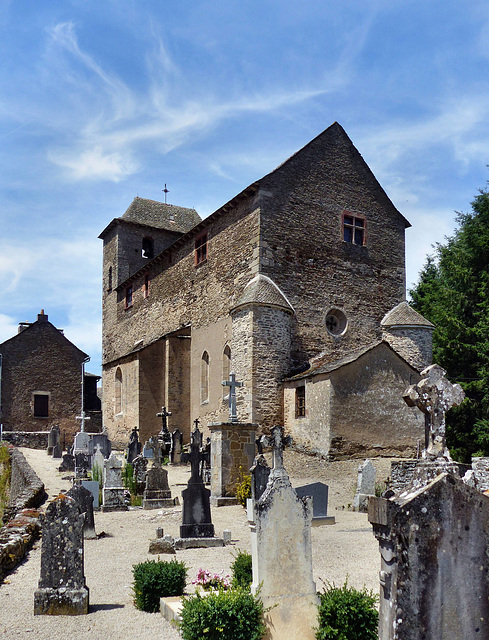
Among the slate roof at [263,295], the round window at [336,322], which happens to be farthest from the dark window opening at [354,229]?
the slate roof at [263,295]

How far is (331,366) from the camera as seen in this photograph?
19453 mm

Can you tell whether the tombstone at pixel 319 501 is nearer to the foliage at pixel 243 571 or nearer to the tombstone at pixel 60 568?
the foliage at pixel 243 571

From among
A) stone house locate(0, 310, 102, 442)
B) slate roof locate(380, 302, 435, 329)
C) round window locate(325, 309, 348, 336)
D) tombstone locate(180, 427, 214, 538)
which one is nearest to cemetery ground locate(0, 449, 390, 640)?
tombstone locate(180, 427, 214, 538)

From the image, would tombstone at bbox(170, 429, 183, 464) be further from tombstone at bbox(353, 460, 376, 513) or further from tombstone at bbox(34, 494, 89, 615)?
tombstone at bbox(34, 494, 89, 615)

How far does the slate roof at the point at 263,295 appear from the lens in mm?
20891

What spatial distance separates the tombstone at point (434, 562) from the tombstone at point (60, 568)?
3.57 meters

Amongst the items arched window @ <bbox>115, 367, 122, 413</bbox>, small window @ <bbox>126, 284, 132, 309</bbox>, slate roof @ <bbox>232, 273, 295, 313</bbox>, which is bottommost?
arched window @ <bbox>115, 367, 122, 413</bbox>

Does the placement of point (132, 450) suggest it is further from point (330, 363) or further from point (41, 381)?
point (41, 381)

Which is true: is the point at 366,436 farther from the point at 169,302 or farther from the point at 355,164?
the point at 169,302

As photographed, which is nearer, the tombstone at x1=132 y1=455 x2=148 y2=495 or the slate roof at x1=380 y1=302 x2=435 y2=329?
the tombstone at x1=132 y1=455 x2=148 y2=495

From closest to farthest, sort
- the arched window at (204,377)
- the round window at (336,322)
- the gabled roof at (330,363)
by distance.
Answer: the gabled roof at (330,363)
the round window at (336,322)
the arched window at (204,377)

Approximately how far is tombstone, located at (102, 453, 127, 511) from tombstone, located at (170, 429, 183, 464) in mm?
8991

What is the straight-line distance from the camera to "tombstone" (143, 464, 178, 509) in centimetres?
1403

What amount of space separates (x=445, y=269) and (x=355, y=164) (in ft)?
25.5
